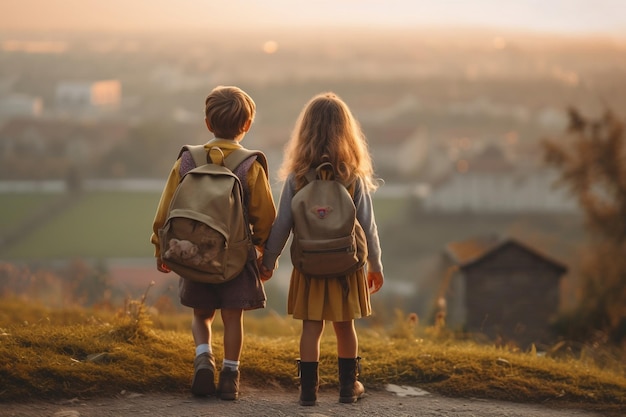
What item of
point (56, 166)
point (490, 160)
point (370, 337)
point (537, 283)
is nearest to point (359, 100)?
point (490, 160)

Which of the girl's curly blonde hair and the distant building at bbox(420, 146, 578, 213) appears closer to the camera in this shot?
the girl's curly blonde hair

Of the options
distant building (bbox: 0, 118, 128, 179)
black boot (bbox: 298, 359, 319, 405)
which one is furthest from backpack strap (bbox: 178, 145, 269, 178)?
distant building (bbox: 0, 118, 128, 179)

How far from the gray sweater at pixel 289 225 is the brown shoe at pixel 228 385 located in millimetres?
506

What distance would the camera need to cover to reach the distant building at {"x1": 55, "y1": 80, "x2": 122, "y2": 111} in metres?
64.6

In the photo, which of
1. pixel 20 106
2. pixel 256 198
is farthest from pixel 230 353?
pixel 20 106

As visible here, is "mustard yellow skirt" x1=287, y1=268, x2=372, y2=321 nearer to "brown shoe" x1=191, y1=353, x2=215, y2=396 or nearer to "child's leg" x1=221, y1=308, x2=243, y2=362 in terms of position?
"child's leg" x1=221, y1=308, x2=243, y2=362

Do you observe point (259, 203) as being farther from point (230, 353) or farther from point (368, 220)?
point (230, 353)

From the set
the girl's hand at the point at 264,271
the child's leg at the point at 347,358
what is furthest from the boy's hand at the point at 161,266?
the child's leg at the point at 347,358

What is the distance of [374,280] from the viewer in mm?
4012

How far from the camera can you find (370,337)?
586 centimetres

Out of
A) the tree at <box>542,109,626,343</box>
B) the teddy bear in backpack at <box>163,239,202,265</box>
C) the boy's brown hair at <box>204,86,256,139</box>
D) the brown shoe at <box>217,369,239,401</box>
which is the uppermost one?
the tree at <box>542,109,626,343</box>

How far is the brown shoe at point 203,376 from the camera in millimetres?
3838

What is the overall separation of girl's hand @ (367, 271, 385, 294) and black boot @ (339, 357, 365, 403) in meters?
0.34

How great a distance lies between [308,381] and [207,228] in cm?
87
